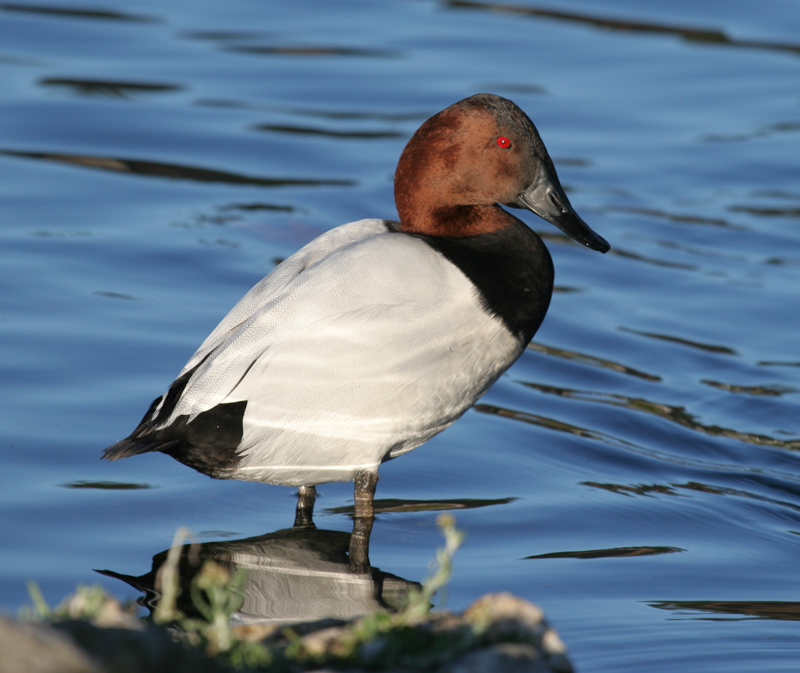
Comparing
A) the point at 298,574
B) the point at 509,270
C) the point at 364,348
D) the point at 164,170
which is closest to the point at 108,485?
the point at 298,574

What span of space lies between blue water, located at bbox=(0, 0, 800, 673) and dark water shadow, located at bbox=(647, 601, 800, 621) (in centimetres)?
1

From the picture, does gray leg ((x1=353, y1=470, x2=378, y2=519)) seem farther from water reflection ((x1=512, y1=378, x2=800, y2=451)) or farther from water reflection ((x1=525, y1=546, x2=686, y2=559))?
water reflection ((x1=512, y1=378, x2=800, y2=451))

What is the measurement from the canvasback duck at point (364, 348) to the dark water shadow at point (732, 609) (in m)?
1.04

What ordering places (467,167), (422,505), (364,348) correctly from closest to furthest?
(364,348) < (467,167) < (422,505)

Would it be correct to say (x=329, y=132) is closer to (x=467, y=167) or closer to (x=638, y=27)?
(x=638, y=27)

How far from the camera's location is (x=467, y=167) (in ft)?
14.6

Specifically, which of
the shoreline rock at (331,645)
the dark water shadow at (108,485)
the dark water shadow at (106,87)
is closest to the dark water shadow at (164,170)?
the dark water shadow at (106,87)

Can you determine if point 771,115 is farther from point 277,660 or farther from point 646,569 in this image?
point 277,660

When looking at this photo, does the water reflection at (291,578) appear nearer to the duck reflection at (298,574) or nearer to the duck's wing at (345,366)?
the duck reflection at (298,574)

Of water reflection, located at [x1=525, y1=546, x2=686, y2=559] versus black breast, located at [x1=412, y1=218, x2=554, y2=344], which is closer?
black breast, located at [x1=412, y1=218, x2=554, y2=344]

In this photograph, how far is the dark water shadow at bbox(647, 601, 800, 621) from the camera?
4.00 metres

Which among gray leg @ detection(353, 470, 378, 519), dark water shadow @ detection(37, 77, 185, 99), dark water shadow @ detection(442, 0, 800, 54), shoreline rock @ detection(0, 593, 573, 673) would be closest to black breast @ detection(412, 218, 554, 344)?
gray leg @ detection(353, 470, 378, 519)

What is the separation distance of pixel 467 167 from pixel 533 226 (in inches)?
150

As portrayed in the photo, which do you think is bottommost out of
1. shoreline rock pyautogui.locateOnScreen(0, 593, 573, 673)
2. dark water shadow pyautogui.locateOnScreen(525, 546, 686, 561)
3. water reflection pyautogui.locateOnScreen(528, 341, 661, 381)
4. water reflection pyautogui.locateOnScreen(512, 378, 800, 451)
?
dark water shadow pyautogui.locateOnScreen(525, 546, 686, 561)
